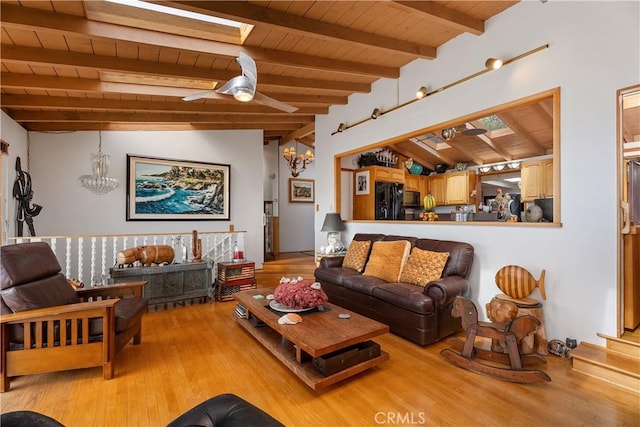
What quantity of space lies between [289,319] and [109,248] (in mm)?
4057

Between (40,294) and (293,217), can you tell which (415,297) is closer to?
(40,294)

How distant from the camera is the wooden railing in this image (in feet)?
14.2

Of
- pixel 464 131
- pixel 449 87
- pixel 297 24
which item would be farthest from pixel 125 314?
pixel 464 131

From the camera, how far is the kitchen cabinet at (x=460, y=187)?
6.70 m

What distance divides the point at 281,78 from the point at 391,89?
63.4 inches

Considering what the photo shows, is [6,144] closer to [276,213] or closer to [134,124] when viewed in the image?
[134,124]

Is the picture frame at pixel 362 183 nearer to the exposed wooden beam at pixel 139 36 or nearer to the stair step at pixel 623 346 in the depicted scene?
the exposed wooden beam at pixel 139 36

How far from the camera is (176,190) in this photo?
17.9 ft

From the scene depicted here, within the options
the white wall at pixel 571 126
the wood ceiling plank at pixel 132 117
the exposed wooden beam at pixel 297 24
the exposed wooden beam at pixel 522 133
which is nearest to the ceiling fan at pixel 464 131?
the exposed wooden beam at pixel 522 133

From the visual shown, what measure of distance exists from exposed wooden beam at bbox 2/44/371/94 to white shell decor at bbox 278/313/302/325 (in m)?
2.78

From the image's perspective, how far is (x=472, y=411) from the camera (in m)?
1.84

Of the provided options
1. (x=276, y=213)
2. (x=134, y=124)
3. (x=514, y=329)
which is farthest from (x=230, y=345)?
(x=276, y=213)

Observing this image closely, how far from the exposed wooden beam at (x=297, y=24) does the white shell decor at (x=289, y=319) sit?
8.21ft

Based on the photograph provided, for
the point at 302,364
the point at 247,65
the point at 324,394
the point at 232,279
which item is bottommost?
the point at 324,394
